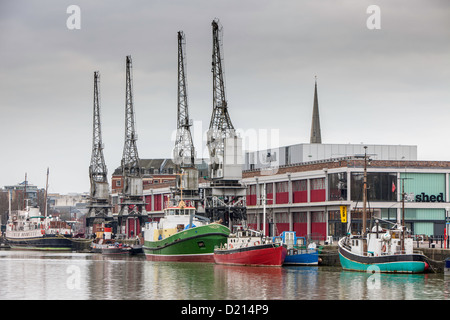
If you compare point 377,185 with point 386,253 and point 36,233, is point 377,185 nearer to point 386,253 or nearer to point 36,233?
point 386,253

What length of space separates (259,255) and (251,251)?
0.89m

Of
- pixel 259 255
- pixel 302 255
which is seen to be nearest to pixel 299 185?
pixel 302 255

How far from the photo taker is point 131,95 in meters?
160

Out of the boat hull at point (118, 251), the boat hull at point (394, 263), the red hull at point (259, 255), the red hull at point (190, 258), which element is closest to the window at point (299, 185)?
the boat hull at point (118, 251)

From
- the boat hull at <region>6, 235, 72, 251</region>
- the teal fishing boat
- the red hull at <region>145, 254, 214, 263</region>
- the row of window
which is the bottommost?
the boat hull at <region>6, 235, 72, 251</region>

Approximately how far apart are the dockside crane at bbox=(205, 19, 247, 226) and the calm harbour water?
3068 cm

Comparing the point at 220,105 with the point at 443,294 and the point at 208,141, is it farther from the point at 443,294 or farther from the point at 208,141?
the point at 443,294

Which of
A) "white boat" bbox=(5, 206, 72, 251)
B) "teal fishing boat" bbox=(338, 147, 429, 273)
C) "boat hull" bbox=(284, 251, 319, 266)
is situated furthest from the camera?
"white boat" bbox=(5, 206, 72, 251)

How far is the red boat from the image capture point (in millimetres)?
74500

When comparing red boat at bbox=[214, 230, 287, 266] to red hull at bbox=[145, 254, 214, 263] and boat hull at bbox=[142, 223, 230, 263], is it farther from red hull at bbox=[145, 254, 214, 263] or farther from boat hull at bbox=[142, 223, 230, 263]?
red hull at bbox=[145, 254, 214, 263]

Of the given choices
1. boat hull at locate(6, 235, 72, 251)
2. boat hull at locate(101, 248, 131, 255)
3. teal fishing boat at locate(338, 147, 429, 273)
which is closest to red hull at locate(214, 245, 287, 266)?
teal fishing boat at locate(338, 147, 429, 273)

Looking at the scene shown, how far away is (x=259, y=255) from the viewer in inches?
2943

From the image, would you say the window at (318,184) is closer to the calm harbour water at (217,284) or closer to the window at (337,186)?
the window at (337,186)

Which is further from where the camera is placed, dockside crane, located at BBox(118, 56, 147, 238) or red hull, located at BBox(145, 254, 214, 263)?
dockside crane, located at BBox(118, 56, 147, 238)
